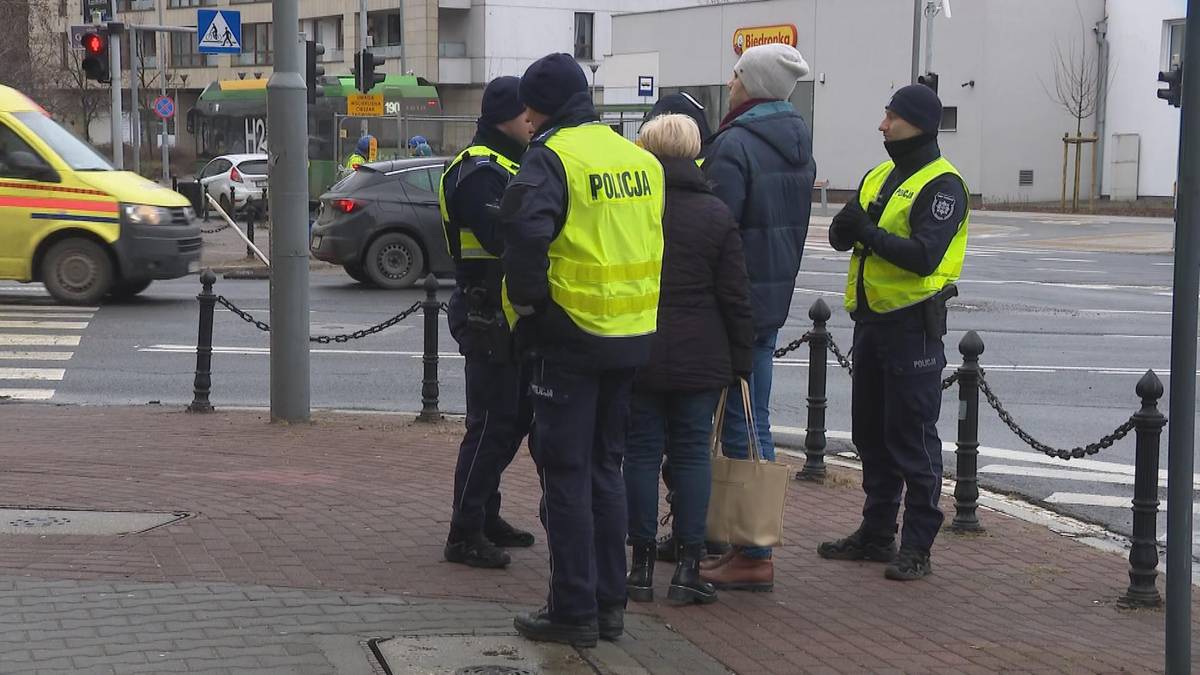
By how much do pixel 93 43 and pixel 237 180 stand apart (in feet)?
49.3

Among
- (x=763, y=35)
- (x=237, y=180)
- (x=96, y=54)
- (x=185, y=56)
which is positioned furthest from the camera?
(x=185, y=56)

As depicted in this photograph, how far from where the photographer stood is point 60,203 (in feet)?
57.5

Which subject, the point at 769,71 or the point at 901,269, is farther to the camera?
the point at 901,269

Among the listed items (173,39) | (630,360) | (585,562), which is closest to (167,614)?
(585,562)

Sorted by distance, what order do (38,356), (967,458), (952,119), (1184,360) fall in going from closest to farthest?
(1184,360) → (967,458) → (38,356) → (952,119)

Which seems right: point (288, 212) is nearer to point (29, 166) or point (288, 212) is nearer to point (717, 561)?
→ point (717, 561)

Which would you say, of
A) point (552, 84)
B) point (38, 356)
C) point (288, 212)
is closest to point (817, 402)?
point (288, 212)

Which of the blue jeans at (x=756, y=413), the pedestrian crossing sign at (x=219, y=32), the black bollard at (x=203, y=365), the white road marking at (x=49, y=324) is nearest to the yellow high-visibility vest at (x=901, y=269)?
the blue jeans at (x=756, y=413)

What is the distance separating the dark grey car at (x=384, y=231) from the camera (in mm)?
20188

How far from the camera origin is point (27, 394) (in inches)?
490

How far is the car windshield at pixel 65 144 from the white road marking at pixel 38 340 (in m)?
3.00

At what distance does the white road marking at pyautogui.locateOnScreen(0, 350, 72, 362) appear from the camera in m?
14.1

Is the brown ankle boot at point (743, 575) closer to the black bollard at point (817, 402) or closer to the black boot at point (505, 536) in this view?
the black boot at point (505, 536)

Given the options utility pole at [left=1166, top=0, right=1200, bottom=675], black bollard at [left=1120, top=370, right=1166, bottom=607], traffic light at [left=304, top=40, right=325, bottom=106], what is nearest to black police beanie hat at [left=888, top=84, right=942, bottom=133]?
black bollard at [left=1120, top=370, right=1166, bottom=607]
